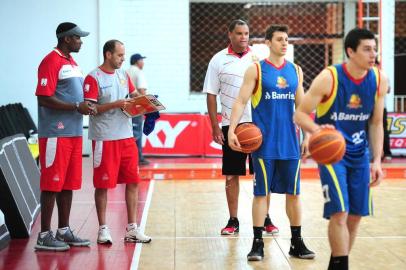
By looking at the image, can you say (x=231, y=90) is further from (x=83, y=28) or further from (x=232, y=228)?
(x=83, y=28)

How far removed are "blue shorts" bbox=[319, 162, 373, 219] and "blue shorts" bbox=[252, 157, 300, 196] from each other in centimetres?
106

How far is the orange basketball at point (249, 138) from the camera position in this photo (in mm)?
5594

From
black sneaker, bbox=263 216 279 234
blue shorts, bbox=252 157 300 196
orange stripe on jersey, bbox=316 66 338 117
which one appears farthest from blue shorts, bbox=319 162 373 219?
black sneaker, bbox=263 216 279 234

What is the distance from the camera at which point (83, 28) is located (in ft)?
47.1

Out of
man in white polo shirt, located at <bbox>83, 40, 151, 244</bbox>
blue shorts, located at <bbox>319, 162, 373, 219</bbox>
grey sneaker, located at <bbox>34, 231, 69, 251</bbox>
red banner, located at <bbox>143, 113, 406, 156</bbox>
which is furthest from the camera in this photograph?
red banner, located at <bbox>143, 113, 406, 156</bbox>

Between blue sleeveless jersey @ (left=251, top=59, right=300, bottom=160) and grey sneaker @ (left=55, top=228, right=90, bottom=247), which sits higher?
blue sleeveless jersey @ (left=251, top=59, right=300, bottom=160)

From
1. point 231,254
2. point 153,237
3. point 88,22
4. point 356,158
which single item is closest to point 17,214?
point 153,237

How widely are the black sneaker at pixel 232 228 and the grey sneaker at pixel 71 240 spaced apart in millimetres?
1311

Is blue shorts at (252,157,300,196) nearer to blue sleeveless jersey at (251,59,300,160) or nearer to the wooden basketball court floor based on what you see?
blue sleeveless jersey at (251,59,300,160)

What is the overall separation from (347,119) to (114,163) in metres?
2.39

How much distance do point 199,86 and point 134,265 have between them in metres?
9.80

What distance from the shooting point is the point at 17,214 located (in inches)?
259

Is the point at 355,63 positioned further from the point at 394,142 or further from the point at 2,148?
the point at 394,142

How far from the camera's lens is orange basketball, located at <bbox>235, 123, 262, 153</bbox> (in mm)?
5594
